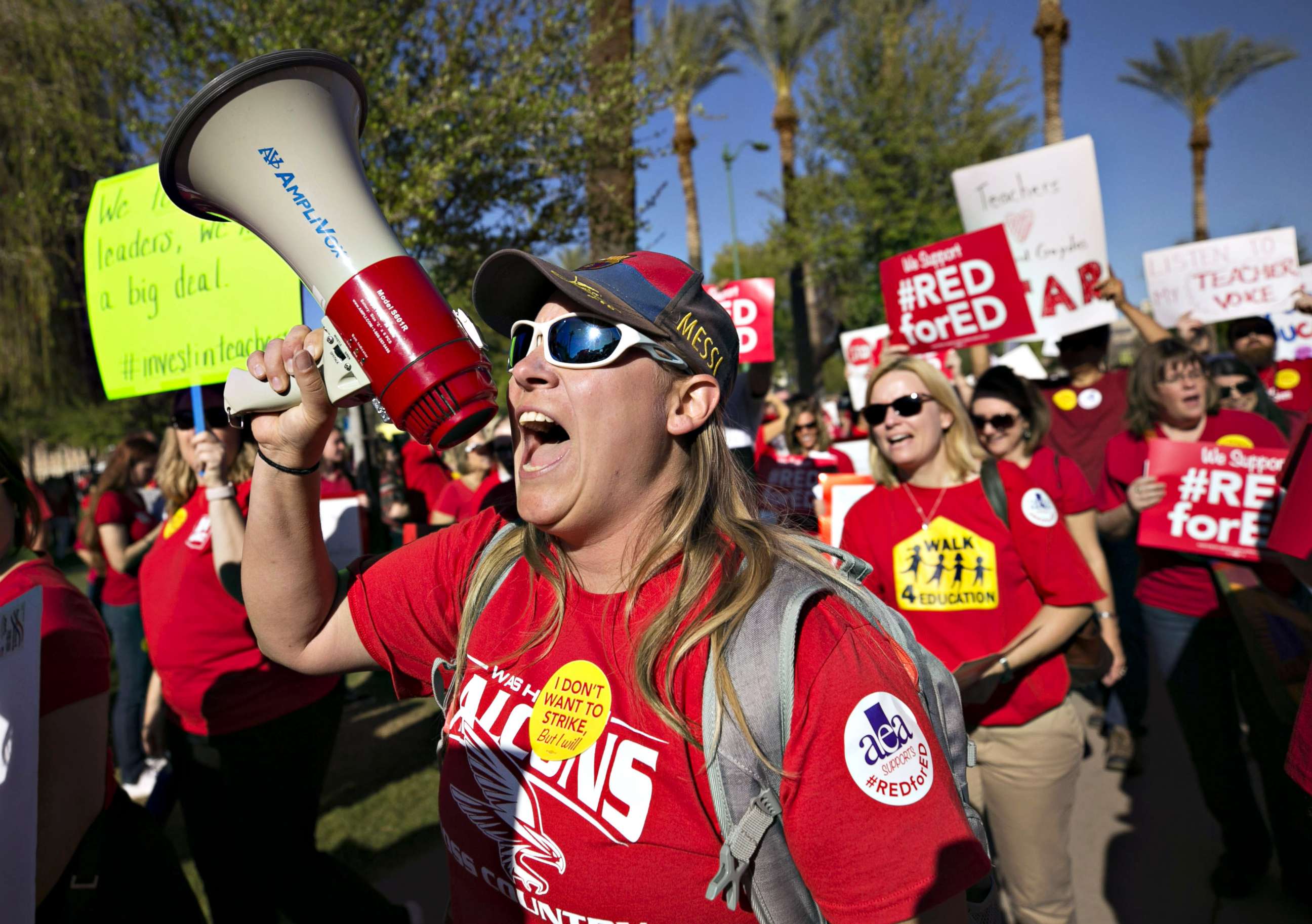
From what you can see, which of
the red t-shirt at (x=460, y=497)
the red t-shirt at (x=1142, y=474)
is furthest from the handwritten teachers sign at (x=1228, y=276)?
the red t-shirt at (x=460, y=497)

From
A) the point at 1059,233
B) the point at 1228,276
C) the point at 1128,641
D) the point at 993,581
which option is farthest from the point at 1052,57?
the point at 993,581

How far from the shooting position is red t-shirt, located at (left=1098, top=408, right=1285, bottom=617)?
3271mm

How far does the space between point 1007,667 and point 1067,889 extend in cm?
70

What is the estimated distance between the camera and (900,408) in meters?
2.79

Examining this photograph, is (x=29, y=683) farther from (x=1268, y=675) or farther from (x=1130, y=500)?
(x=1130, y=500)

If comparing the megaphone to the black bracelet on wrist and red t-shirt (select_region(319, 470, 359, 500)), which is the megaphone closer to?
the black bracelet on wrist

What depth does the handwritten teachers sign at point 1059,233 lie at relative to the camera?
5172mm

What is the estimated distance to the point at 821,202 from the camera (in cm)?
1714

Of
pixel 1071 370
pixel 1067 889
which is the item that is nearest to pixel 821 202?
pixel 1071 370

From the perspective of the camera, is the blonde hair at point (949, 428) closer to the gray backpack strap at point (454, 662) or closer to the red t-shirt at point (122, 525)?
the gray backpack strap at point (454, 662)

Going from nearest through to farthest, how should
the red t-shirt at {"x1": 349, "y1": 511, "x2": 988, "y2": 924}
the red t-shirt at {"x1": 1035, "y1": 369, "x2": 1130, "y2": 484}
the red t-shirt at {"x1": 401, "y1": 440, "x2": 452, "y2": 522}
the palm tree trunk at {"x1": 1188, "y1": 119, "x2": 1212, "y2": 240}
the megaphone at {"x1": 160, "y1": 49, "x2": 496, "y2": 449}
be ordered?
the red t-shirt at {"x1": 349, "y1": 511, "x2": 988, "y2": 924} → the megaphone at {"x1": 160, "y1": 49, "x2": 496, "y2": 449} → the red t-shirt at {"x1": 1035, "y1": 369, "x2": 1130, "y2": 484} → the red t-shirt at {"x1": 401, "y1": 440, "x2": 452, "y2": 522} → the palm tree trunk at {"x1": 1188, "y1": 119, "x2": 1212, "y2": 240}

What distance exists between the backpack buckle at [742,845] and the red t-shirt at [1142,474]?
284 cm

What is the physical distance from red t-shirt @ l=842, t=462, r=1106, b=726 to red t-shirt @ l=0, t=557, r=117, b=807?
6.71 ft

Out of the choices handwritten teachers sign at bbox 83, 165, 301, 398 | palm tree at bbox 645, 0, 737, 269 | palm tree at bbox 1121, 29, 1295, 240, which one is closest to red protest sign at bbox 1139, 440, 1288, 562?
handwritten teachers sign at bbox 83, 165, 301, 398
